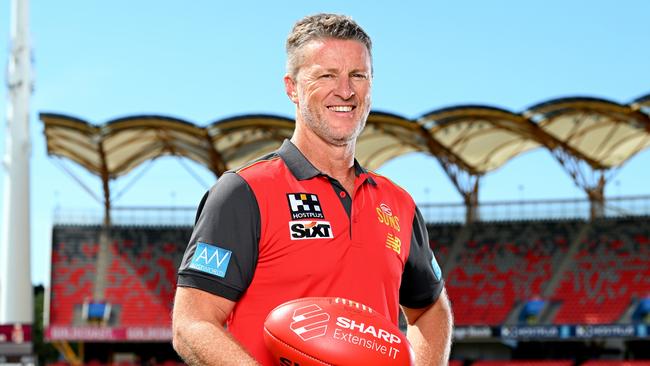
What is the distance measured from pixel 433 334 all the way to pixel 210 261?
918 mm

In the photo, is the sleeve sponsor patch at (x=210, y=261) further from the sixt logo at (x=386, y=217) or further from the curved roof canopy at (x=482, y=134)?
the curved roof canopy at (x=482, y=134)

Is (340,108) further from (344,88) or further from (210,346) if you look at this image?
(210,346)

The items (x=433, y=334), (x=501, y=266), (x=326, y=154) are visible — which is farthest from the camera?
(x=501, y=266)

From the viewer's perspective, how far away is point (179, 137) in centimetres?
4028

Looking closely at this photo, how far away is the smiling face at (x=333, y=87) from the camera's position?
105 inches

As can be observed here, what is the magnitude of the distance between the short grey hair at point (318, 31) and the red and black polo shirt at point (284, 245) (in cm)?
30

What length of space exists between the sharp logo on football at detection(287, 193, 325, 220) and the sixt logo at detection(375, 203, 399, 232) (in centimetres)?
24

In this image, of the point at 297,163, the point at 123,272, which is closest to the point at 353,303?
the point at 297,163

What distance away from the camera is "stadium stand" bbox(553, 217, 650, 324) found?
38.5m

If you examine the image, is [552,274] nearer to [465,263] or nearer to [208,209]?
[465,263]

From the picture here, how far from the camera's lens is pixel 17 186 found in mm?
26578

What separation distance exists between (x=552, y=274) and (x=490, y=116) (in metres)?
8.88

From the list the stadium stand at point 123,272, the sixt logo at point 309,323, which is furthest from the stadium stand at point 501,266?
the sixt logo at point 309,323

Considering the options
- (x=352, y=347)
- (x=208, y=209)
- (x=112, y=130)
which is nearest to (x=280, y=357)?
(x=352, y=347)
